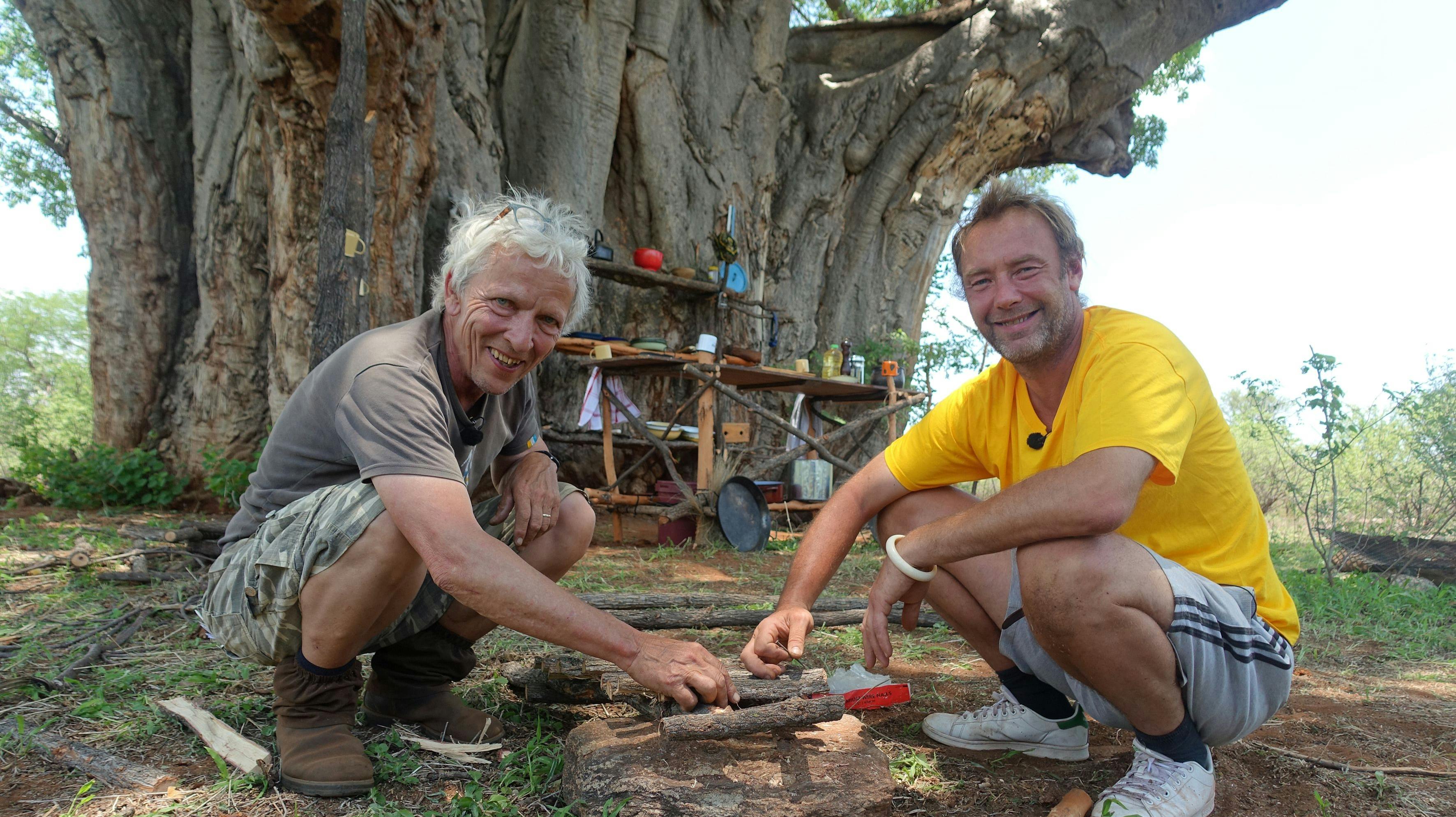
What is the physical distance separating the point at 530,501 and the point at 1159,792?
1.66 m

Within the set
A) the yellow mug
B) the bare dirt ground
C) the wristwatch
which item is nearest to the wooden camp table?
the yellow mug

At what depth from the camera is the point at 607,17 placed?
747 cm

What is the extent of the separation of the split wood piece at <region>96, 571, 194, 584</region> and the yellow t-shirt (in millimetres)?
3855

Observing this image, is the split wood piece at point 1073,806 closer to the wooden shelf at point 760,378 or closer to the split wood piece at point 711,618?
the split wood piece at point 711,618

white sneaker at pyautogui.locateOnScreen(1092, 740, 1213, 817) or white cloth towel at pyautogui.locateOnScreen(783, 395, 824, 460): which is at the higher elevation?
white cloth towel at pyautogui.locateOnScreen(783, 395, 824, 460)

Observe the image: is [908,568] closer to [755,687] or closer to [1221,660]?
[755,687]

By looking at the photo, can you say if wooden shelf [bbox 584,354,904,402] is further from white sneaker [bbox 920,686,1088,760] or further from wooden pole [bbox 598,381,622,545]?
white sneaker [bbox 920,686,1088,760]

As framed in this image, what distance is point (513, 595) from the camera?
158cm

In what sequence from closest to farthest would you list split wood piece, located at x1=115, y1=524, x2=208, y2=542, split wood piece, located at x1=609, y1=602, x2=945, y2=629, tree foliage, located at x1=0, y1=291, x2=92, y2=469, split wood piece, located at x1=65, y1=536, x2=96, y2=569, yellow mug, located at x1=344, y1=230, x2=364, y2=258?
split wood piece, located at x1=609, y1=602, x2=945, y2=629, split wood piece, located at x1=65, y1=536, x2=96, y2=569, yellow mug, located at x1=344, y1=230, x2=364, y2=258, split wood piece, located at x1=115, y1=524, x2=208, y2=542, tree foliage, located at x1=0, y1=291, x2=92, y2=469

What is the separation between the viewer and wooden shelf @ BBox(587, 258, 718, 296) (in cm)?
696

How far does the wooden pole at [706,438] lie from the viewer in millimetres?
6293

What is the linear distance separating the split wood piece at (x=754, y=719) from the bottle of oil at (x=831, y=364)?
5561 mm

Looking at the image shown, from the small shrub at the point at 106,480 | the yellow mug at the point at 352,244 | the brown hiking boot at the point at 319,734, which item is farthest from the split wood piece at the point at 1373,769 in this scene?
the small shrub at the point at 106,480

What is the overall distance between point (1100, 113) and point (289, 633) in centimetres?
1079
